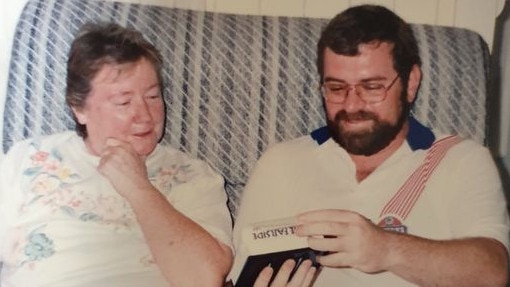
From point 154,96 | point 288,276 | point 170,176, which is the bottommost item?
point 288,276

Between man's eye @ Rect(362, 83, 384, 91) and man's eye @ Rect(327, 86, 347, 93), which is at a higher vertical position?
man's eye @ Rect(362, 83, 384, 91)

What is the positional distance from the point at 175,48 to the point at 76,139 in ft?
0.59

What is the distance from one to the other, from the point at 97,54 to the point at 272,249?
0.34 m

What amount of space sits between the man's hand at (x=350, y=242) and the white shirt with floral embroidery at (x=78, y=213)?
5.1 inches

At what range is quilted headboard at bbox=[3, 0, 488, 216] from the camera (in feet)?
3.47

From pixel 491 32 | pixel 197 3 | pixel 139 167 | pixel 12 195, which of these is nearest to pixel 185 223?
pixel 139 167

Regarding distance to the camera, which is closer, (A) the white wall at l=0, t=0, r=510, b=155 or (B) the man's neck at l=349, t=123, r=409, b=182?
(B) the man's neck at l=349, t=123, r=409, b=182

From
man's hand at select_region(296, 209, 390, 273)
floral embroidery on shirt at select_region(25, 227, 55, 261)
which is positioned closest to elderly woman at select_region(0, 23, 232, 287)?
floral embroidery on shirt at select_region(25, 227, 55, 261)

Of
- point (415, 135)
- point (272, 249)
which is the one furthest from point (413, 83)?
point (272, 249)

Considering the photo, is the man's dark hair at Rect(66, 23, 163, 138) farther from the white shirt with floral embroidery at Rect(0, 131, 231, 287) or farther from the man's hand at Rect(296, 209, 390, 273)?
the man's hand at Rect(296, 209, 390, 273)

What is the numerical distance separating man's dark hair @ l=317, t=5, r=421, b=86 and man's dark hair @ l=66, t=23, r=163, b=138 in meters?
0.23

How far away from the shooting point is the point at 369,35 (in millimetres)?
1035

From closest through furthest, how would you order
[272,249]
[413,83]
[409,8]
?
[272,249], [413,83], [409,8]

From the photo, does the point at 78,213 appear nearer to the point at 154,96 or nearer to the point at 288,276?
the point at 154,96
